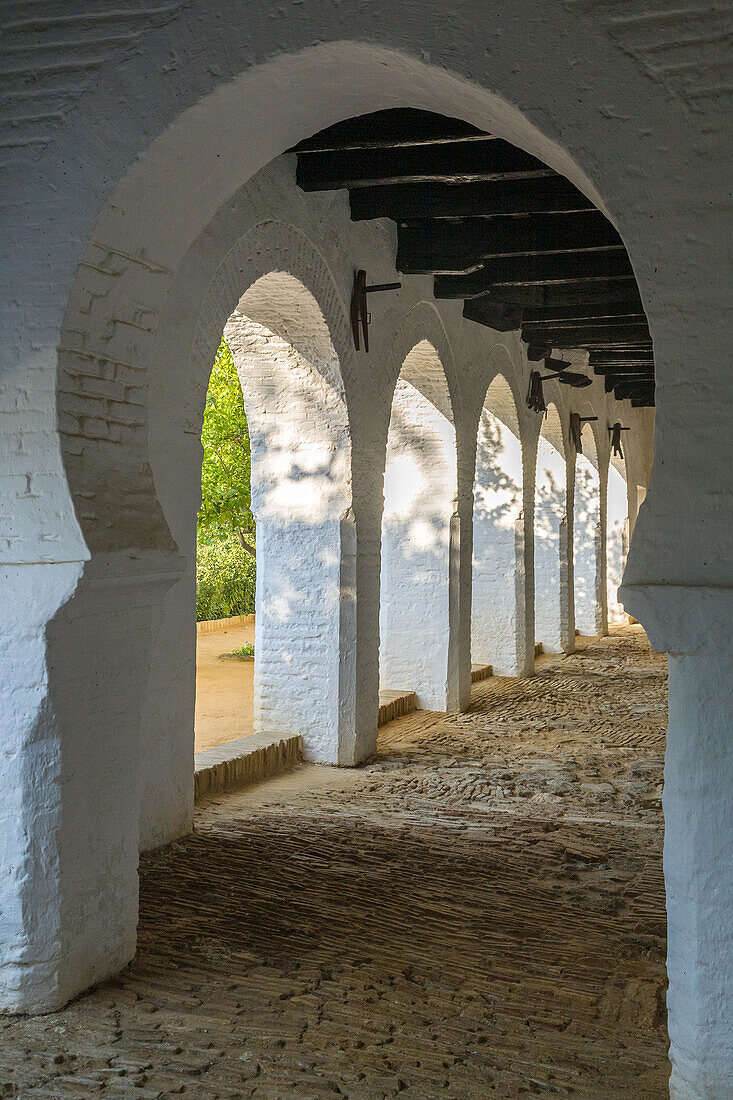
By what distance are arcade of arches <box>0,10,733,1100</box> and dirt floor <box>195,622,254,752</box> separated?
206 centimetres

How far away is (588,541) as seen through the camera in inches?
709

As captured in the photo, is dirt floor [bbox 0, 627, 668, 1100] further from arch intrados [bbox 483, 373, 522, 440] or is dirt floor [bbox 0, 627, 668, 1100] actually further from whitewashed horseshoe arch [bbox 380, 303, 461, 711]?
arch intrados [bbox 483, 373, 522, 440]

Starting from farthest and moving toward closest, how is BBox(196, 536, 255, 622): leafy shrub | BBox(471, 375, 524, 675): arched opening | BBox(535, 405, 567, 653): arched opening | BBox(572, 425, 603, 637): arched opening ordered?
BBox(196, 536, 255, 622): leafy shrub < BBox(572, 425, 603, 637): arched opening < BBox(535, 405, 567, 653): arched opening < BBox(471, 375, 524, 675): arched opening

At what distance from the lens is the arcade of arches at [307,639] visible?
3.08 m

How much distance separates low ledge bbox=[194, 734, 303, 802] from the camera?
6719 mm

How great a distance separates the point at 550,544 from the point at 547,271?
7847mm

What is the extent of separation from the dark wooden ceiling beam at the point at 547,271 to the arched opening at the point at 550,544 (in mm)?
6347

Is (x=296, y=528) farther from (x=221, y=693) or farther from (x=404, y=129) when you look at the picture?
(x=221, y=693)

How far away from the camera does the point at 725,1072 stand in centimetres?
292

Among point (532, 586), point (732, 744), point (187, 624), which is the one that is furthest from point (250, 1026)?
point (532, 586)

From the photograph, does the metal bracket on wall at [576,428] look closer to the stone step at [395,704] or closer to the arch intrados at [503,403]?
the arch intrados at [503,403]

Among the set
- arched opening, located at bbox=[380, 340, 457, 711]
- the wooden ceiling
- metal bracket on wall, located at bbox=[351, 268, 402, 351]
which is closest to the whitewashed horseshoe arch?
arched opening, located at bbox=[380, 340, 457, 711]

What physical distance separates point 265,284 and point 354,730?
3435mm

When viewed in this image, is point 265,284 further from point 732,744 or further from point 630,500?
point 630,500
